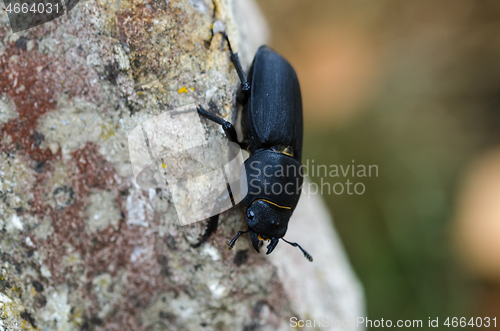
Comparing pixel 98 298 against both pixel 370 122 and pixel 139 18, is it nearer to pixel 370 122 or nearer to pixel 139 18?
pixel 139 18

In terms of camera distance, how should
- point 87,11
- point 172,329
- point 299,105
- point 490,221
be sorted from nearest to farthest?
point 87,11, point 172,329, point 299,105, point 490,221

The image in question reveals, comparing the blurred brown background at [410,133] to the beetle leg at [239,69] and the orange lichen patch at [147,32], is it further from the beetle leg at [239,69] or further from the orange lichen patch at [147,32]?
Result: the orange lichen patch at [147,32]

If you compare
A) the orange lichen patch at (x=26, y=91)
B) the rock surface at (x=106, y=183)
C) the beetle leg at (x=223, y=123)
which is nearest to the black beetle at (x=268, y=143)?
the beetle leg at (x=223, y=123)

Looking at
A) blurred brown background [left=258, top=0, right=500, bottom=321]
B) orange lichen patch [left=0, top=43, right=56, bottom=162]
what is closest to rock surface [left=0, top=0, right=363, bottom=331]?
orange lichen patch [left=0, top=43, right=56, bottom=162]

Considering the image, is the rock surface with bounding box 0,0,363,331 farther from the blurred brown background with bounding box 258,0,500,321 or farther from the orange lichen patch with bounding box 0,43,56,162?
the blurred brown background with bounding box 258,0,500,321

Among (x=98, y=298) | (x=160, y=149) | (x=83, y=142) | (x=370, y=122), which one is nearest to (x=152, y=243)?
(x=98, y=298)

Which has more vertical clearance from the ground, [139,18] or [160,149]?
[139,18]

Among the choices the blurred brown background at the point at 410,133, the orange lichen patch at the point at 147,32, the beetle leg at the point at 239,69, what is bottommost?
the blurred brown background at the point at 410,133

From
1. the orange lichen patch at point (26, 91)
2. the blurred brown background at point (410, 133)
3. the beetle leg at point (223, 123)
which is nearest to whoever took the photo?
the orange lichen patch at point (26, 91)
